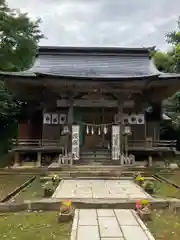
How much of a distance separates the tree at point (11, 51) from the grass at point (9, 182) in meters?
8.32

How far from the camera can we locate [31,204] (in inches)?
300

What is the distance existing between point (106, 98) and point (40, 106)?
481cm

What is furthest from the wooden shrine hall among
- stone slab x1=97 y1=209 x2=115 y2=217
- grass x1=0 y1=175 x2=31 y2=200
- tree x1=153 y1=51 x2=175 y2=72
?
stone slab x1=97 y1=209 x2=115 y2=217

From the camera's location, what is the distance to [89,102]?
19188mm

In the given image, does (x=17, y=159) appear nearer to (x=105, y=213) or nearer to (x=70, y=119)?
(x=70, y=119)

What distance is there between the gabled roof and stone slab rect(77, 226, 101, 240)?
1518cm

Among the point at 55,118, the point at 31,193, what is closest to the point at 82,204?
the point at 31,193

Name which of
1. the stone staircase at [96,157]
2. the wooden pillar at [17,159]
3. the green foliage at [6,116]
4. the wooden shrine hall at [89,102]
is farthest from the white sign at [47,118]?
the green foliage at [6,116]

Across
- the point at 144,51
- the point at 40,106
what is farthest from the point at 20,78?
the point at 144,51

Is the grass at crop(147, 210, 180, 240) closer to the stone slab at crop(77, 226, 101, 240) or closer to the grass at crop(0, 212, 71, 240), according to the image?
the stone slab at crop(77, 226, 101, 240)

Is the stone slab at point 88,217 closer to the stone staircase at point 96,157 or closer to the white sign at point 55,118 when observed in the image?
the stone staircase at point 96,157

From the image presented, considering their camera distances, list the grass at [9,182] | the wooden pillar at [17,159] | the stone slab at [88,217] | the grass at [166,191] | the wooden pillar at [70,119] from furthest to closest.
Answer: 1. the wooden pillar at [17,159]
2. the wooden pillar at [70,119]
3. the grass at [9,182]
4. the grass at [166,191]
5. the stone slab at [88,217]

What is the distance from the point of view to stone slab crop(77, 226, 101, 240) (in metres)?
5.33

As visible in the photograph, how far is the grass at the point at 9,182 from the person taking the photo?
10703 mm
